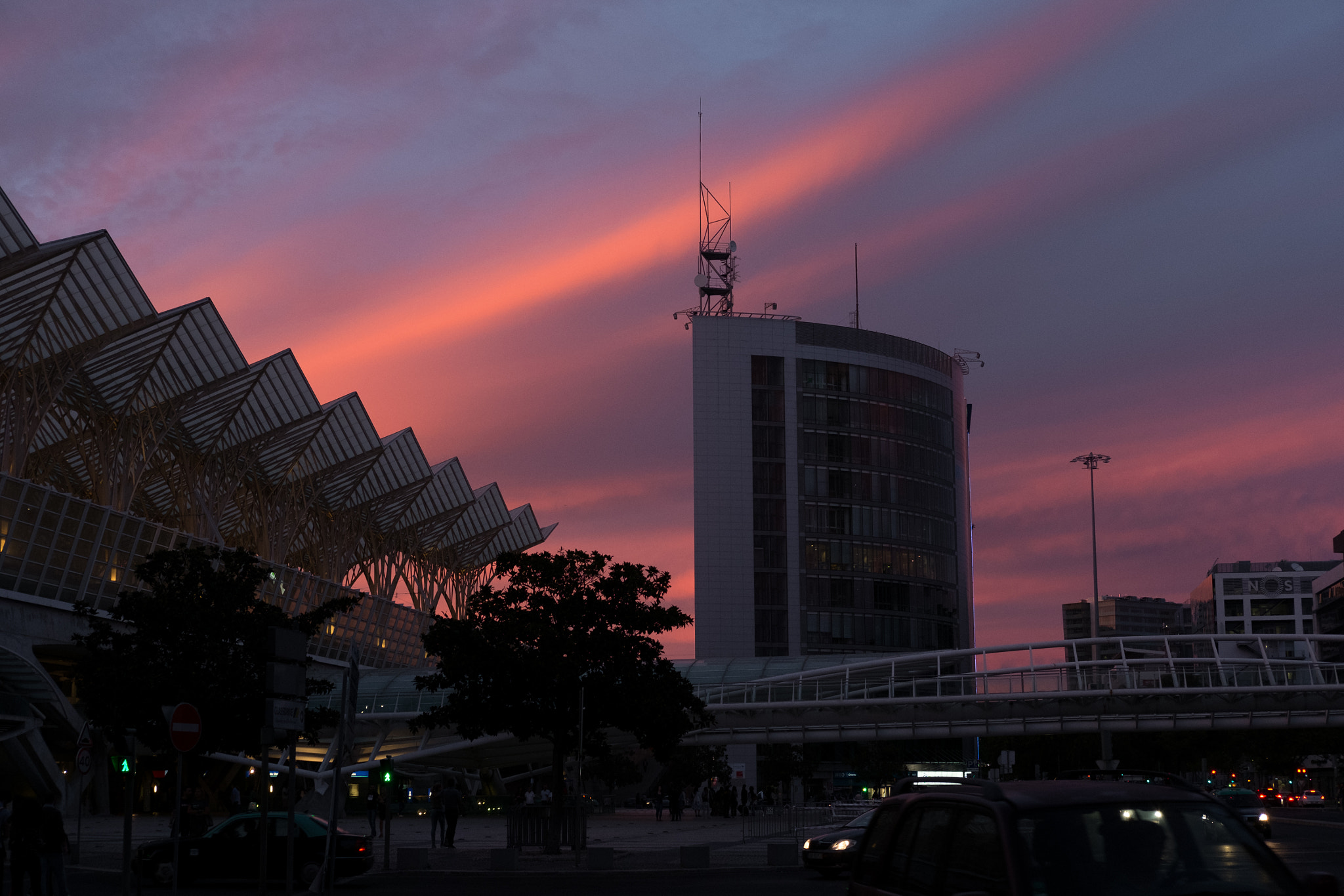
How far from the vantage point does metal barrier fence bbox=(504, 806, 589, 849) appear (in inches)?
1425

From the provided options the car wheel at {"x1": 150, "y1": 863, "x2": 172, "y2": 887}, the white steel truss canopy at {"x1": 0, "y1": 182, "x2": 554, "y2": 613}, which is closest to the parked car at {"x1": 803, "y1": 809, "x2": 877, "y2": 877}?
the car wheel at {"x1": 150, "y1": 863, "x2": 172, "y2": 887}

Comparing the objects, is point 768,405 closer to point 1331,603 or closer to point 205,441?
point 205,441

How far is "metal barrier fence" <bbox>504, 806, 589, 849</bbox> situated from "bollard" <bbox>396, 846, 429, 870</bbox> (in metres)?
5.59

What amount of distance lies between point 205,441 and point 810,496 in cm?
6152

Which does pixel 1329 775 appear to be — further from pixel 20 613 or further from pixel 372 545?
pixel 20 613

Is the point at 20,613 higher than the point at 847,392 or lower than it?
lower

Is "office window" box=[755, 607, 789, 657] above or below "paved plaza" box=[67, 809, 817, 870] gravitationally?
above

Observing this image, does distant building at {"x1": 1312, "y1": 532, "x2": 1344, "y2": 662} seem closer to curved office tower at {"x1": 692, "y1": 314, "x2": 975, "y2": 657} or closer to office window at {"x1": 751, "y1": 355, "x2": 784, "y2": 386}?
curved office tower at {"x1": 692, "y1": 314, "x2": 975, "y2": 657}

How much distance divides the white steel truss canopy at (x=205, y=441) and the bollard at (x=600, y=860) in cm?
3191

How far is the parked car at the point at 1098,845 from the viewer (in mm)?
6500

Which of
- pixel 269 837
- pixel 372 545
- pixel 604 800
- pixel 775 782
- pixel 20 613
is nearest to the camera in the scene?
pixel 269 837

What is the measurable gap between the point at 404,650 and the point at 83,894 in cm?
7379

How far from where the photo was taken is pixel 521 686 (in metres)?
37.2

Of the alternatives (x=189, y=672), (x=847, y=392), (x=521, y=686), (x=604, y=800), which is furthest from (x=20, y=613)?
(x=847, y=392)
